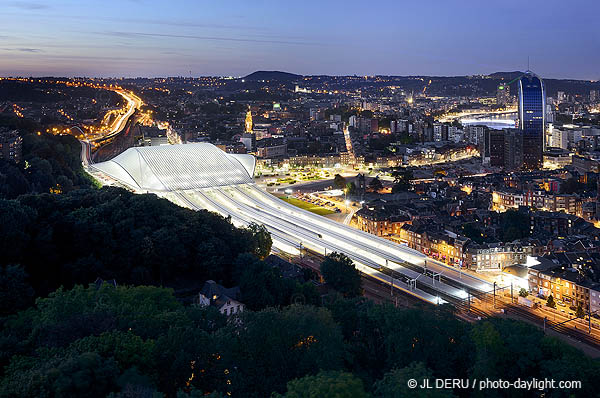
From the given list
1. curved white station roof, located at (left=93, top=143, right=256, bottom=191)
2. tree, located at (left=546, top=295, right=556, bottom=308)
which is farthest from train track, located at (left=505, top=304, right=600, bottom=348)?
curved white station roof, located at (left=93, top=143, right=256, bottom=191)

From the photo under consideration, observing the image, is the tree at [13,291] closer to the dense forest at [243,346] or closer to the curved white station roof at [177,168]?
the dense forest at [243,346]

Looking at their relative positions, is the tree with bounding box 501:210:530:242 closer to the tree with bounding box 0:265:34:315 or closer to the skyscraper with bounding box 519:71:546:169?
the tree with bounding box 0:265:34:315

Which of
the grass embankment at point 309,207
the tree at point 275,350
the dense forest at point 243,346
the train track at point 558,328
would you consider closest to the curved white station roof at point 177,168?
the grass embankment at point 309,207

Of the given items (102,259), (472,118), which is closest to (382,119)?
(472,118)

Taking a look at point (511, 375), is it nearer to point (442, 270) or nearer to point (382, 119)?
point (442, 270)

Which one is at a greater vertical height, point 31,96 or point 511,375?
point 31,96

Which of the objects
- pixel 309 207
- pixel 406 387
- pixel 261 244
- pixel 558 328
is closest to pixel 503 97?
pixel 309 207
